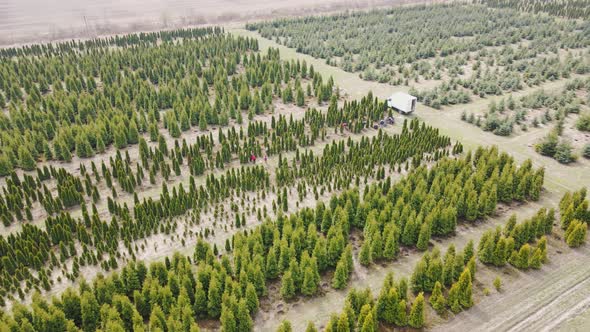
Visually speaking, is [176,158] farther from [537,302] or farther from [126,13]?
[126,13]

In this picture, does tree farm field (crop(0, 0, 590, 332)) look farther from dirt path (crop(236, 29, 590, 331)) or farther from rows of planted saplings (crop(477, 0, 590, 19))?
rows of planted saplings (crop(477, 0, 590, 19))

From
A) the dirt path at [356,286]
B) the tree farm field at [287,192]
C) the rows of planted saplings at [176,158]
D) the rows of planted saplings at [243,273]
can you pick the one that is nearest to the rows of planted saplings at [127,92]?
the tree farm field at [287,192]

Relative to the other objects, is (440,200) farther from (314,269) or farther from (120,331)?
(120,331)

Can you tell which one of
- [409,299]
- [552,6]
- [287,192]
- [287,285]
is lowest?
[409,299]

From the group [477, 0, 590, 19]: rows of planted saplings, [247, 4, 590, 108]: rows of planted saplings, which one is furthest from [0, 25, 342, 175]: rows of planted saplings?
[477, 0, 590, 19]: rows of planted saplings

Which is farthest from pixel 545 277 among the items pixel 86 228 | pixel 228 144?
pixel 86 228

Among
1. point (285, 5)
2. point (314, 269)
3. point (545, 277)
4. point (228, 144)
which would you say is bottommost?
point (545, 277)

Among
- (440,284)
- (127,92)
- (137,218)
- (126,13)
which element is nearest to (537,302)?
(440,284)
